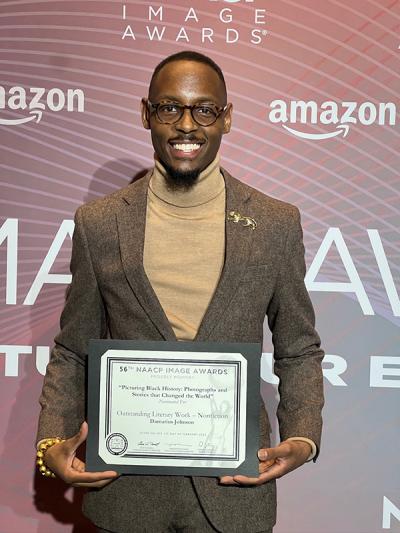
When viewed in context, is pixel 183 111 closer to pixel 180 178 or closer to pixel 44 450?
pixel 180 178

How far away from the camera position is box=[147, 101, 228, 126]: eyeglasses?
1.44 metres

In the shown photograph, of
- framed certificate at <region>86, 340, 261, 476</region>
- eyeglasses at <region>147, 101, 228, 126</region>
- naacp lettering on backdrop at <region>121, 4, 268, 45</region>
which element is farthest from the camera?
naacp lettering on backdrop at <region>121, 4, 268, 45</region>

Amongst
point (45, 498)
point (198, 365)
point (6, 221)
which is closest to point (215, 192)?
point (198, 365)

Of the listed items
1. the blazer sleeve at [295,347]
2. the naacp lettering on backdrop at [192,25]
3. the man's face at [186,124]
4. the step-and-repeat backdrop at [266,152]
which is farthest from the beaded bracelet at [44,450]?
the naacp lettering on backdrop at [192,25]

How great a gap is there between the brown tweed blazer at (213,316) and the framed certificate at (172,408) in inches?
2.6

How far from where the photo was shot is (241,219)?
1470 millimetres

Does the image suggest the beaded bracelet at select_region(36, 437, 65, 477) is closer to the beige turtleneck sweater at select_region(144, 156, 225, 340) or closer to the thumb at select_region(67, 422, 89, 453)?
the thumb at select_region(67, 422, 89, 453)

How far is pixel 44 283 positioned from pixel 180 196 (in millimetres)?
827

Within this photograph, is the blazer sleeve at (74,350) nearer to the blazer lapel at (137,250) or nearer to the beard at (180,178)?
the blazer lapel at (137,250)

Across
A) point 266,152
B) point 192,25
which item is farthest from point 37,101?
point 266,152

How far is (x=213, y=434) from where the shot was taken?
4.42 ft

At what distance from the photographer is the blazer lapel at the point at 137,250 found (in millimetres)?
1389

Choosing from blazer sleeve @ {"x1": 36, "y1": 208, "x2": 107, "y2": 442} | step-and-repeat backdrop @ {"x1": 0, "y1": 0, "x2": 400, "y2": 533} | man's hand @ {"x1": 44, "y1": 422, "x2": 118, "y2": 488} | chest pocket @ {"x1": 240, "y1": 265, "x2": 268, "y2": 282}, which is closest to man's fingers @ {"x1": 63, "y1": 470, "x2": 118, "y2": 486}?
man's hand @ {"x1": 44, "y1": 422, "x2": 118, "y2": 488}

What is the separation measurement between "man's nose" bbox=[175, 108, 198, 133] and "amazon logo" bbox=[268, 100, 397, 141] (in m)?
0.72
